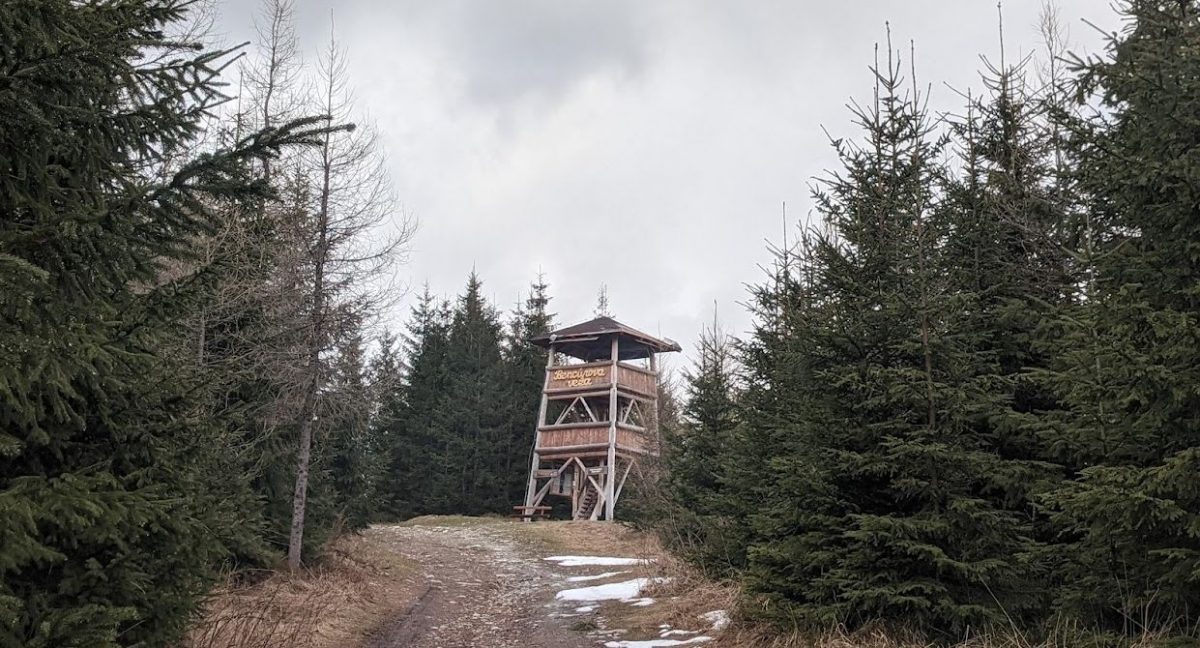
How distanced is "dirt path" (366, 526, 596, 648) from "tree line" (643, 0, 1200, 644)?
9.75 ft

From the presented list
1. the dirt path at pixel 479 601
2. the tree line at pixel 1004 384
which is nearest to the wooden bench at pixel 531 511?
the dirt path at pixel 479 601

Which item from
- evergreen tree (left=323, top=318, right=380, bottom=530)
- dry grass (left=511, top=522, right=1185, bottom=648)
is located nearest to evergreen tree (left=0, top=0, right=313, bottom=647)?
dry grass (left=511, top=522, right=1185, bottom=648)

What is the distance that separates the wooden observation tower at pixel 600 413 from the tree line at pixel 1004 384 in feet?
50.9

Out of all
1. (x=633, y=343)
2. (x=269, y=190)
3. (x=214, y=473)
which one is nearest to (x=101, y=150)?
(x=269, y=190)

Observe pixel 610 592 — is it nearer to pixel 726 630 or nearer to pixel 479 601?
pixel 479 601

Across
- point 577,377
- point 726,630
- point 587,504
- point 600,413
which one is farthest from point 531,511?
point 726,630

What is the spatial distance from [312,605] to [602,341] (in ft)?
63.1

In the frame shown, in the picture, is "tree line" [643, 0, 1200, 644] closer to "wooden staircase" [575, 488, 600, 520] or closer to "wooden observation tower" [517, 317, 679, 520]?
Answer: "wooden observation tower" [517, 317, 679, 520]

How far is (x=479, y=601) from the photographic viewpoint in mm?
12391

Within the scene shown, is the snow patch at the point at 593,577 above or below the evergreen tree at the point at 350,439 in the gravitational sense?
below

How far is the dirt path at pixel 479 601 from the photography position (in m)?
9.15

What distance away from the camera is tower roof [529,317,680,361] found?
26672 millimetres

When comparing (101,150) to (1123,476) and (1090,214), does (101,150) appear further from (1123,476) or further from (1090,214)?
(1090,214)

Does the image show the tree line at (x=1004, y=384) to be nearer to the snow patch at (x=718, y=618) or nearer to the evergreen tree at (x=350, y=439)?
the snow patch at (x=718, y=618)
